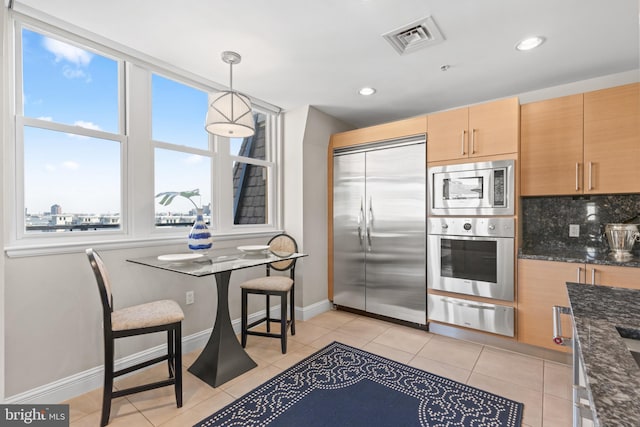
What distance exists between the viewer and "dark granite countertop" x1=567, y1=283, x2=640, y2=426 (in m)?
0.53

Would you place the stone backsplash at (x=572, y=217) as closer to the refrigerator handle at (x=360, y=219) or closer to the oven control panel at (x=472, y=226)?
the oven control panel at (x=472, y=226)

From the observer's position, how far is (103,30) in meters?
2.01

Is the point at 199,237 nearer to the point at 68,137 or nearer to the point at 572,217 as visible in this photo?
the point at 68,137

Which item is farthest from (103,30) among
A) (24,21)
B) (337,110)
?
(337,110)

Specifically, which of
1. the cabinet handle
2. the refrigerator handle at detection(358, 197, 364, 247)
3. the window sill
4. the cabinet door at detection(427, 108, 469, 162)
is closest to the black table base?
the window sill

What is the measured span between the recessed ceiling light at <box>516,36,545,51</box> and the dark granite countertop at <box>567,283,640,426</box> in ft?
5.80

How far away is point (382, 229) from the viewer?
329 cm

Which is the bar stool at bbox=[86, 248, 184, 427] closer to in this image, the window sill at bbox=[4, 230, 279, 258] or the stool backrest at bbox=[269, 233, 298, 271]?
the window sill at bbox=[4, 230, 279, 258]

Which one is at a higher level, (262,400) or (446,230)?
(446,230)

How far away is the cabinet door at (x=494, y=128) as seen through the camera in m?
2.57

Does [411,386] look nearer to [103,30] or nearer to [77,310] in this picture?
[77,310]

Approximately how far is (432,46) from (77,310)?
10.1ft

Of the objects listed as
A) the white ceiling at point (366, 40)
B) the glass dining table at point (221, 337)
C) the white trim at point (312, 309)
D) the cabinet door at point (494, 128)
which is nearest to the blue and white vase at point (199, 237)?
the glass dining table at point (221, 337)

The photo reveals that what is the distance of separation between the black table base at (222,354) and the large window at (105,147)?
732 millimetres
